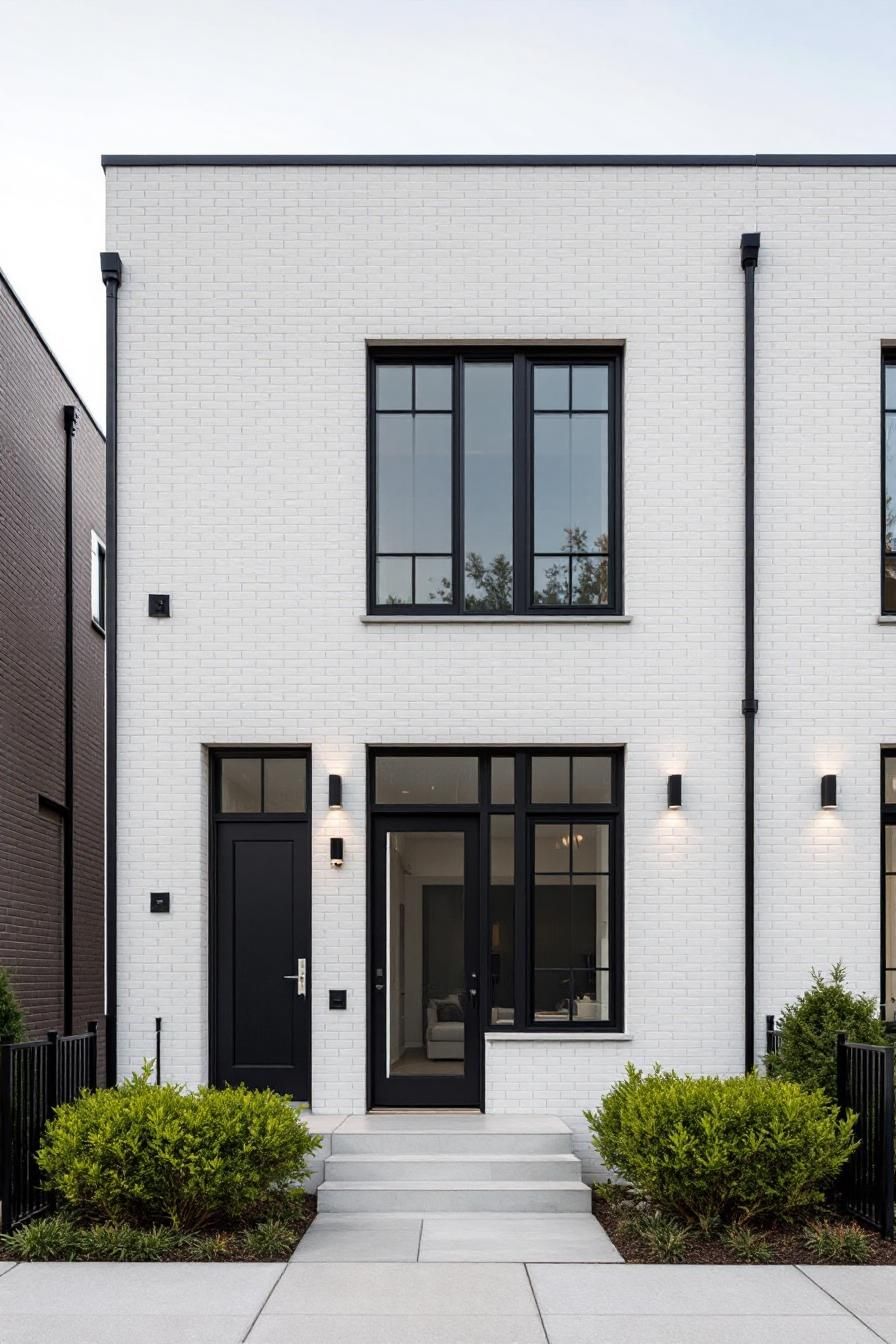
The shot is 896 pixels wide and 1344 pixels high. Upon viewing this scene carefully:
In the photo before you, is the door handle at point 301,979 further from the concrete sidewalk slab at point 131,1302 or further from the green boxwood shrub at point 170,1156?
the concrete sidewalk slab at point 131,1302

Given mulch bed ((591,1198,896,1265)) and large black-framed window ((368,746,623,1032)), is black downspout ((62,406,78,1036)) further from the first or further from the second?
mulch bed ((591,1198,896,1265))

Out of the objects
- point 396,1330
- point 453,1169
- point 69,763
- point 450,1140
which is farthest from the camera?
point 69,763

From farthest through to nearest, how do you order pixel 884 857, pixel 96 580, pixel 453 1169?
pixel 96 580 → pixel 884 857 → pixel 453 1169

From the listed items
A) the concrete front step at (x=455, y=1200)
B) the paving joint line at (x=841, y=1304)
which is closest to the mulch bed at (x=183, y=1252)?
the concrete front step at (x=455, y=1200)

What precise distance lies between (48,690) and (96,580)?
2659 millimetres

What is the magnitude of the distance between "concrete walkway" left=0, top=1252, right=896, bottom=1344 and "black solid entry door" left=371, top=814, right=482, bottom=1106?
2.40m

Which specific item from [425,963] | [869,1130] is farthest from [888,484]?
[425,963]

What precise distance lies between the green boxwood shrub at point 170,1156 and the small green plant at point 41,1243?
7.3 inches

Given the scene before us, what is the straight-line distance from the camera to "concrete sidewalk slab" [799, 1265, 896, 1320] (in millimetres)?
5887

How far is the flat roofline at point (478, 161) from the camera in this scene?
9.21m

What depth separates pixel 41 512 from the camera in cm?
1266

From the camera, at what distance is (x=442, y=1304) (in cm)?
590

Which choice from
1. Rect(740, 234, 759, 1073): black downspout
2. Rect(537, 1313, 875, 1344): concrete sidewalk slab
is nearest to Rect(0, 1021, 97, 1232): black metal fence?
Rect(537, 1313, 875, 1344): concrete sidewalk slab

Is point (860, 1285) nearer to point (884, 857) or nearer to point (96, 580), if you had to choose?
point (884, 857)
